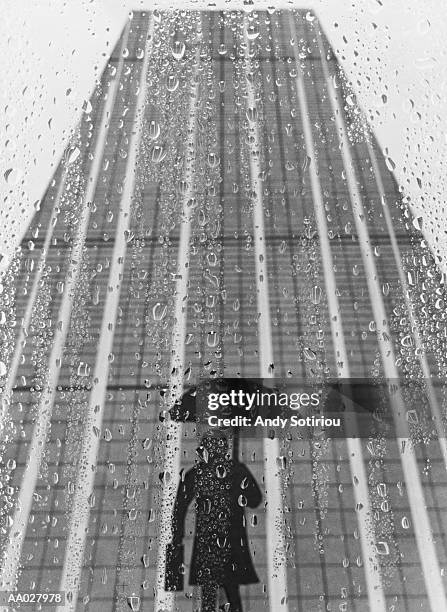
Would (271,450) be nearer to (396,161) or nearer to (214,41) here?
(396,161)

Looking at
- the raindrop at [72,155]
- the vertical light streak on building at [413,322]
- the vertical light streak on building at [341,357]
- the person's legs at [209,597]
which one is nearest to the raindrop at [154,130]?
the raindrop at [72,155]

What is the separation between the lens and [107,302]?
117 centimetres

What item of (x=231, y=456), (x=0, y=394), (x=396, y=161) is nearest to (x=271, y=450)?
(x=231, y=456)

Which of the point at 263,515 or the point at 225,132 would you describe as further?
the point at 225,132

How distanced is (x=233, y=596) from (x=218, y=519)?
0.11 metres

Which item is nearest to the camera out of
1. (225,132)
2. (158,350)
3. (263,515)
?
(263,515)

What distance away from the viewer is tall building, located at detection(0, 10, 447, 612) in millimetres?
948

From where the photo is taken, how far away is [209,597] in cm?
91

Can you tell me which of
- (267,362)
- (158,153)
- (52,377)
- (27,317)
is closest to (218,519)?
(267,362)

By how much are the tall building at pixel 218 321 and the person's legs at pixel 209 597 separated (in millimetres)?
19

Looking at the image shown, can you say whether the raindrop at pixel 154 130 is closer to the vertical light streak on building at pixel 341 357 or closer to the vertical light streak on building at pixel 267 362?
Result: the vertical light streak on building at pixel 267 362

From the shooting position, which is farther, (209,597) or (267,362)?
(267,362)

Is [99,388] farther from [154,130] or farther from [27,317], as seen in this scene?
[154,130]

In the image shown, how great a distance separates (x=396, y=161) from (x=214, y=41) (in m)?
0.49
